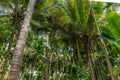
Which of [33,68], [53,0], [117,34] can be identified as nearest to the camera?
[117,34]

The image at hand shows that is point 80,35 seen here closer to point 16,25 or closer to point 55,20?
point 55,20

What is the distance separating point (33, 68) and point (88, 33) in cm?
976

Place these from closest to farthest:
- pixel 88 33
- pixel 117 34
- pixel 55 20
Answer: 1. pixel 117 34
2. pixel 88 33
3. pixel 55 20

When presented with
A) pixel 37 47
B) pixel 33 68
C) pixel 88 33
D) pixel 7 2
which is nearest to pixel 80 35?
pixel 88 33

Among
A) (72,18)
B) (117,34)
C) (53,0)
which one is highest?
(53,0)

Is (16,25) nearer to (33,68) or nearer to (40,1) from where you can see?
(40,1)

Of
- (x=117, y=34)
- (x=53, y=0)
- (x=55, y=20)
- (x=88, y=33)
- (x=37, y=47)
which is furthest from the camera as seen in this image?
(x=37, y=47)

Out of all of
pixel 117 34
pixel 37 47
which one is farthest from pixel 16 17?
pixel 37 47

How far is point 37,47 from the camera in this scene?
1633cm

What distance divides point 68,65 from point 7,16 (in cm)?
887

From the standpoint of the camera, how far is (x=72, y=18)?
10.1 metres

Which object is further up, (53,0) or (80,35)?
(53,0)

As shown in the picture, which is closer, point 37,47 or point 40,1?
point 40,1

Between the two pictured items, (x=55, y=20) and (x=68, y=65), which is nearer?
(x=55, y=20)
